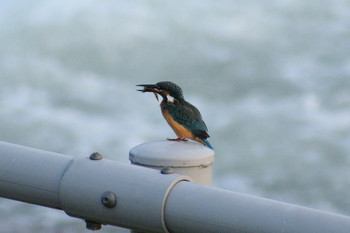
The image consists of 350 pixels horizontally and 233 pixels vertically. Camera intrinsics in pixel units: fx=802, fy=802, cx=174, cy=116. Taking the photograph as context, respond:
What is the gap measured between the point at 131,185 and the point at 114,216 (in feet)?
0.35

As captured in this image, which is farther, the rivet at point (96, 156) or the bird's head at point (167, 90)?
the bird's head at point (167, 90)

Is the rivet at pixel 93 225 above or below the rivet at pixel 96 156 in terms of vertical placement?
below

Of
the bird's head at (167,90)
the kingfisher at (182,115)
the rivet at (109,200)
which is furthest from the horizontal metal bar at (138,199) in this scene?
the kingfisher at (182,115)

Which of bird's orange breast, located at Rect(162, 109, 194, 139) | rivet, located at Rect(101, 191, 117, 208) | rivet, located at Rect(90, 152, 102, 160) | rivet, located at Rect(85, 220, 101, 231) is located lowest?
rivet, located at Rect(85, 220, 101, 231)

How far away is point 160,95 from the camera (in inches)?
156

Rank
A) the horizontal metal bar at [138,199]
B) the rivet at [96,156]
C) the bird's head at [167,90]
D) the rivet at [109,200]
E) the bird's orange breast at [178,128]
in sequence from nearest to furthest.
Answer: the horizontal metal bar at [138,199] < the rivet at [109,200] < the rivet at [96,156] < the bird's head at [167,90] < the bird's orange breast at [178,128]

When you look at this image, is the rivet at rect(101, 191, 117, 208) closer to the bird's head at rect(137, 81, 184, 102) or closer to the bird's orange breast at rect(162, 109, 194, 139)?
the bird's head at rect(137, 81, 184, 102)

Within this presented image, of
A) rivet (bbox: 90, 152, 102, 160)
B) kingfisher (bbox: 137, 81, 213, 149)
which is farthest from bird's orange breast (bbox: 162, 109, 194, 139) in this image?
rivet (bbox: 90, 152, 102, 160)

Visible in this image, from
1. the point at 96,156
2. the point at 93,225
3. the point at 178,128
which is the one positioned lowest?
the point at 93,225

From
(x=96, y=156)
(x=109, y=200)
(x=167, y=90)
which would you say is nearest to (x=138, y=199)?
(x=109, y=200)

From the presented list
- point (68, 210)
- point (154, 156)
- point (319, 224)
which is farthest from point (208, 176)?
point (319, 224)

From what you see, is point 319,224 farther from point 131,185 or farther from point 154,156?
point 154,156

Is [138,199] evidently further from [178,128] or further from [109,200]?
[178,128]

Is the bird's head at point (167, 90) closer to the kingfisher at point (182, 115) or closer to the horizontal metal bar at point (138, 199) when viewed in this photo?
the kingfisher at point (182, 115)
